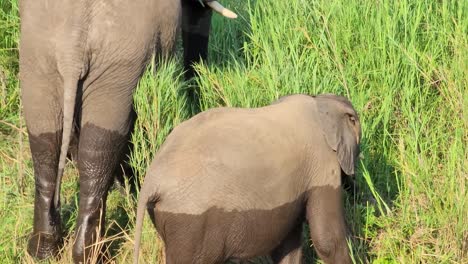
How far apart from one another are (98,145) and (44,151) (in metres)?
0.28

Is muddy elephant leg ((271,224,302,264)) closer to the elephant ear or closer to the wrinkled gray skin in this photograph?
the wrinkled gray skin

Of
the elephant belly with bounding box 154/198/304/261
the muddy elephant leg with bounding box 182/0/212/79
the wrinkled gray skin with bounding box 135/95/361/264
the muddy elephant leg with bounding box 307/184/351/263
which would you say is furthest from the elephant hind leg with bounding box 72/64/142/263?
the muddy elephant leg with bounding box 182/0/212/79

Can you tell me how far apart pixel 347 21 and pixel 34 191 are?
1865mm

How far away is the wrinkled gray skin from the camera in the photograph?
434 cm

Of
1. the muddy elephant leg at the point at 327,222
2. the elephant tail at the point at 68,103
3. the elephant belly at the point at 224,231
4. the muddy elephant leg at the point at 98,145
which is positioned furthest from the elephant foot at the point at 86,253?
the muddy elephant leg at the point at 327,222

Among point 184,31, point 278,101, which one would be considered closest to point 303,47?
point 184,31

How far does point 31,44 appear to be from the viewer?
16.1ft

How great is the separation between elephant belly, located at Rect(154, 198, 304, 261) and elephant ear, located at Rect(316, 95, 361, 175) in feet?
1.01

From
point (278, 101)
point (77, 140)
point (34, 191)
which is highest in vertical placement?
point (278, 101)

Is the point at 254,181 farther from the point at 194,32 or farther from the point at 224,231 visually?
the point at 194,32

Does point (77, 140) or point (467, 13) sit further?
point (467, 13)

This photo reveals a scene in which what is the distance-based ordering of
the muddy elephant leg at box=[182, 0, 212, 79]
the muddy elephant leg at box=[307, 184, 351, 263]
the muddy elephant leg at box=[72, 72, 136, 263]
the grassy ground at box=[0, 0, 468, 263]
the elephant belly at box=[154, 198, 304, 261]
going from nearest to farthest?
the elephant belly at box=[154, 198, 304, 261] < the muddy elephant leg at box=[307, 184, 351, 263] < the muddy elephant leg at box=[72, 72, 136, 263] < the grassy ground at box=[0, 0, 468, 263] < the muddy elephant leg at box=[182, 0, 212, 79]

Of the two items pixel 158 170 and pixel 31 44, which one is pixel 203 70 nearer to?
pixel 31 44

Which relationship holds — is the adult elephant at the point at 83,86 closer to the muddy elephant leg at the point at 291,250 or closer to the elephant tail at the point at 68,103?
the elephant tail at the point at 68,103
